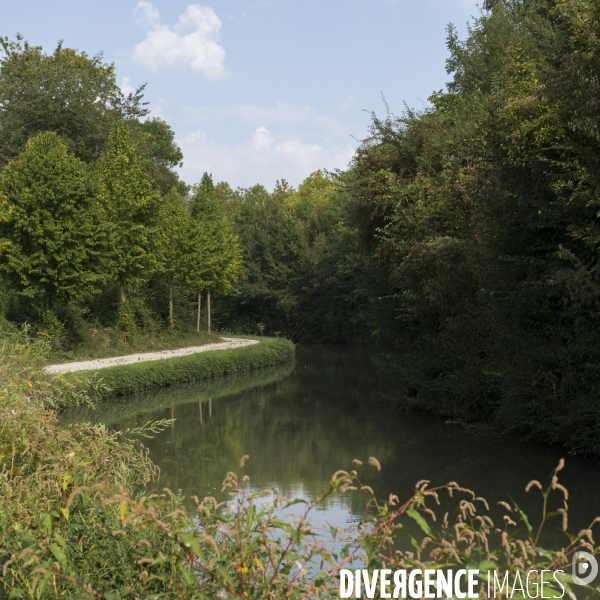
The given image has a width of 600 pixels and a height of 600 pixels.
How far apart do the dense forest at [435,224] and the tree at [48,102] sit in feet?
0.36

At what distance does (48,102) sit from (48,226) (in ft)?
48.8

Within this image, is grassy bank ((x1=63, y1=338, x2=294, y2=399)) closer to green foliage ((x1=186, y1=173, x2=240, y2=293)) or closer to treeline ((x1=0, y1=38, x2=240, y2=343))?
treeline ((x1=0, y1=38, x2=240, y2=343))

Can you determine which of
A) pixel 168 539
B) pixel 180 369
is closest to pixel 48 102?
pixel 180 369

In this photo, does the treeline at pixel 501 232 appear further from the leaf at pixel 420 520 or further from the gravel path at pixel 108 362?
the gravel path at pixel 108 362

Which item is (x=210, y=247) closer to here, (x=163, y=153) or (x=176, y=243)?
(x=176, y=243)

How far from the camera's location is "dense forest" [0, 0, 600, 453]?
11.4 meters

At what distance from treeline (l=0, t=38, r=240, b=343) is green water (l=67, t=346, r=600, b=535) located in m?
5.69

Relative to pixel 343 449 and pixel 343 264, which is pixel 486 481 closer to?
pixel 343 449

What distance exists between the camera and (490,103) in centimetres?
1427

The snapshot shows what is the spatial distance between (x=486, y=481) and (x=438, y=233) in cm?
777

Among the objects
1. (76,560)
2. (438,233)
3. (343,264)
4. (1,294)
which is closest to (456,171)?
(438,233)

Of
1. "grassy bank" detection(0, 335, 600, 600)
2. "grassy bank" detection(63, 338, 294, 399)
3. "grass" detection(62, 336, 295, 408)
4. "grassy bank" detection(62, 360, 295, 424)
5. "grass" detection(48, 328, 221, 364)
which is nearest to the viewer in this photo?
"grassy bank" detection(0, 335, 600, 600)

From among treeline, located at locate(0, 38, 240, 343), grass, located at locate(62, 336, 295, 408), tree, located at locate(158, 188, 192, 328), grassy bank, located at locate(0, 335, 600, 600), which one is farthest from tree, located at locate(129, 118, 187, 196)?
grassy bank, located at locate(0, 335, 600, 600)

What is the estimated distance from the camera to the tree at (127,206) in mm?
30203
